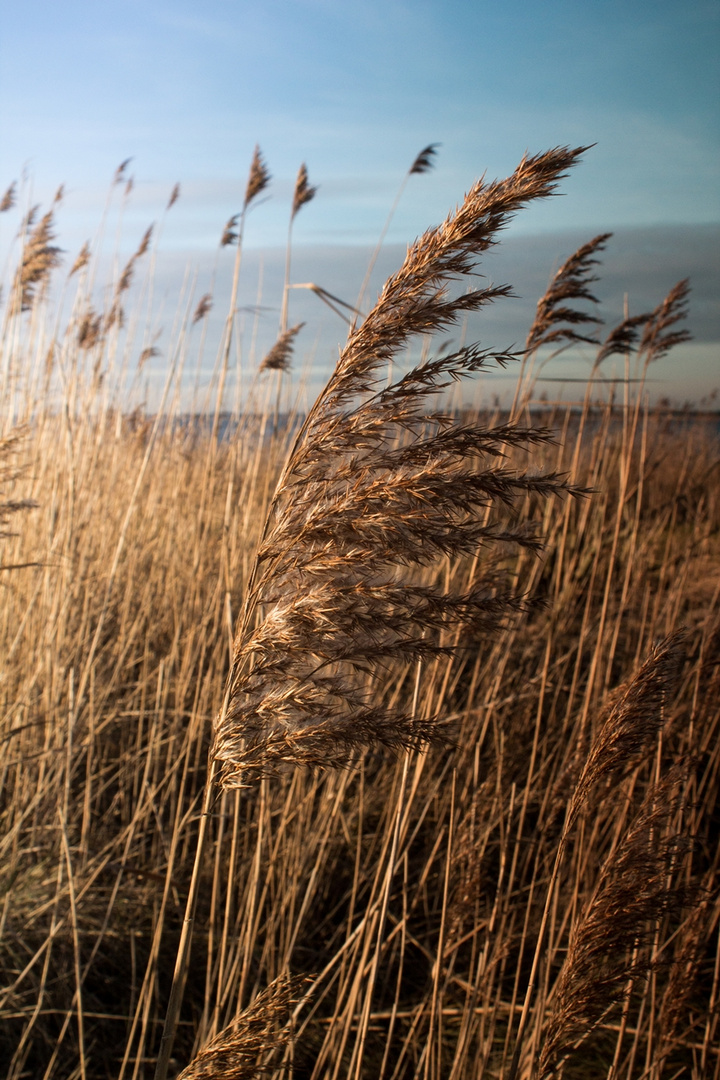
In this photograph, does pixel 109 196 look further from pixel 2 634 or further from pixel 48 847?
pixel 48 847

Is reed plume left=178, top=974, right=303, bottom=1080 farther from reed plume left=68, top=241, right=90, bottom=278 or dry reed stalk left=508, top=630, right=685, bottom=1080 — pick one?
reed plume left=68, top=241, right=90, bottom=278

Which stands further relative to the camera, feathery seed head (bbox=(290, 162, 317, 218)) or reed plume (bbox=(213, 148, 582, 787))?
feathery seed head (bbox=(290, 162, 317, 218))

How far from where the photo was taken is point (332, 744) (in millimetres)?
677

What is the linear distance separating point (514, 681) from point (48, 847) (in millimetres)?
1563

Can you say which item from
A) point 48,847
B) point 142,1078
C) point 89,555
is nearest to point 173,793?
point 48,847

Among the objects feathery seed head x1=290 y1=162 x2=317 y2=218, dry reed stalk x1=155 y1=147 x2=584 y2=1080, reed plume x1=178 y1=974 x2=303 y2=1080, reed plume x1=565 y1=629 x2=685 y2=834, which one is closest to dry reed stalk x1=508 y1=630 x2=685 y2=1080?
reed plume x1=565 y1=629 x2=685 y2=834

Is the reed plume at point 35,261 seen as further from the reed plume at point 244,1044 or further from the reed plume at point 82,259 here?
the reed plume at point 244,1044

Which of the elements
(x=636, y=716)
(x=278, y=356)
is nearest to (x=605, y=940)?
(x=636, y=716)

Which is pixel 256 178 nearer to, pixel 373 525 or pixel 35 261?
pixel 35 261

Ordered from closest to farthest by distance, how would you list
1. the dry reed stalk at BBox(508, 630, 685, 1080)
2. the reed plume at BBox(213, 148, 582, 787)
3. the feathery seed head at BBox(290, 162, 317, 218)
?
the reed plume at BBox(213, 148, 582, 787) → the dry reed stalk at BBox(508, 630, 685, 1080) → the feathery seed head at BBox(290, 162, 317, 218)

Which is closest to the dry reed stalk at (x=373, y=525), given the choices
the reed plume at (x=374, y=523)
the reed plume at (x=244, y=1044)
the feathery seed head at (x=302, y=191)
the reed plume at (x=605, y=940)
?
the reed plume at (x=374, y=523)

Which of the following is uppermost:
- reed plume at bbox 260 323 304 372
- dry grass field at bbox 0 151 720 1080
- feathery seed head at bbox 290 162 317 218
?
feathery seed head at bbox 290 162 317 218

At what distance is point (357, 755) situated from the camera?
94 centimetres

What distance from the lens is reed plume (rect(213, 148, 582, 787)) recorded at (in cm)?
67
